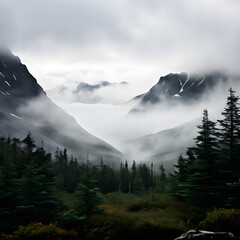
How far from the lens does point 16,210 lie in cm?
2452

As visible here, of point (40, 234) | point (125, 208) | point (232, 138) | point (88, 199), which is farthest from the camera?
point (125, 208)

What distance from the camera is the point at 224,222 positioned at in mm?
20469

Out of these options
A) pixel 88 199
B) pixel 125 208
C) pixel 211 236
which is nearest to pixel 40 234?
pixel 88 199

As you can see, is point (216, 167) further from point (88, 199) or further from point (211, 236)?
point (211, 236)

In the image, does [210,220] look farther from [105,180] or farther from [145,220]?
[105,180]

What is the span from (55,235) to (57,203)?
8035 millimetres

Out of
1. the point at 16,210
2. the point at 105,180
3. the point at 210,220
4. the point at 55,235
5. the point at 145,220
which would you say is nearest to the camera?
the point at 55,235

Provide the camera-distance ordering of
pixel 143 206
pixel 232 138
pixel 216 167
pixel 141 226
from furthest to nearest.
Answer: pixel 143 206 < pixel 216 167 < pixel 232 138 < pixel 141 226

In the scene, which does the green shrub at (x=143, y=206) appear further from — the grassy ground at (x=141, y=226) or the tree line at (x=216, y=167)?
the tree line at (x=216, y=167)

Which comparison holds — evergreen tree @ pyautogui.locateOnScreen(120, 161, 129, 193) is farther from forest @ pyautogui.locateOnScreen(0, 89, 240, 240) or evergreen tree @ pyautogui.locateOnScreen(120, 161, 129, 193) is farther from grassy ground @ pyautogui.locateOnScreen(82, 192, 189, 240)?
grassy ground @ pyautogui.locateOnScreen(82, 192, 189, 240)

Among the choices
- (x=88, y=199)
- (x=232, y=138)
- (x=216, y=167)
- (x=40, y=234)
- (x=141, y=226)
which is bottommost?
(x=141, y=226)

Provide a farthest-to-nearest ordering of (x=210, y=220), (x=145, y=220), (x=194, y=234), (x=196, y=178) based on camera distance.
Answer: (x=196, y=178) < (x=145, y=220) < (x=210, y=220) < (x=194, y=234)

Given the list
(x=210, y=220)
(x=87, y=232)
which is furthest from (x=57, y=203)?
(x=210, y=220)

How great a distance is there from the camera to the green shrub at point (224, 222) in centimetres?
1988
